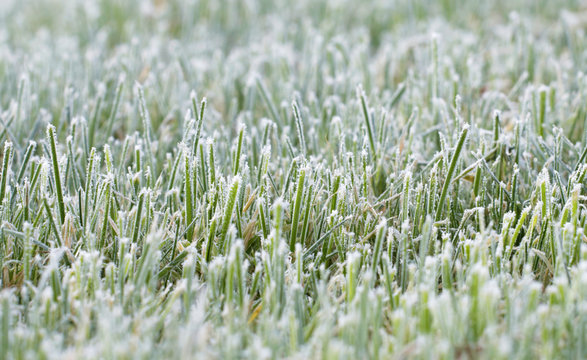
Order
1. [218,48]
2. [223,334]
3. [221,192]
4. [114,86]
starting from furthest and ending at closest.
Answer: [218,48]
[114,86]
[221,192]
[223,334]

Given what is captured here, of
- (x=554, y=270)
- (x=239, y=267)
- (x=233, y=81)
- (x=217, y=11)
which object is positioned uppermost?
(x=217, y=11)

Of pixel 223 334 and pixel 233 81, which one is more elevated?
pixel 233 81

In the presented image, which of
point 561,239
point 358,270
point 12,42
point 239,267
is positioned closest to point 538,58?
point 561,239

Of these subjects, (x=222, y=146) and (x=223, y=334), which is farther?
(x=222, y=146)

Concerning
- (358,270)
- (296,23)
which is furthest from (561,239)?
(296,23)

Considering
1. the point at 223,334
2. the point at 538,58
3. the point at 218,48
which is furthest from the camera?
the point at 218,48

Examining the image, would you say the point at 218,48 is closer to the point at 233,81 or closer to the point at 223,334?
the point at 233,81
